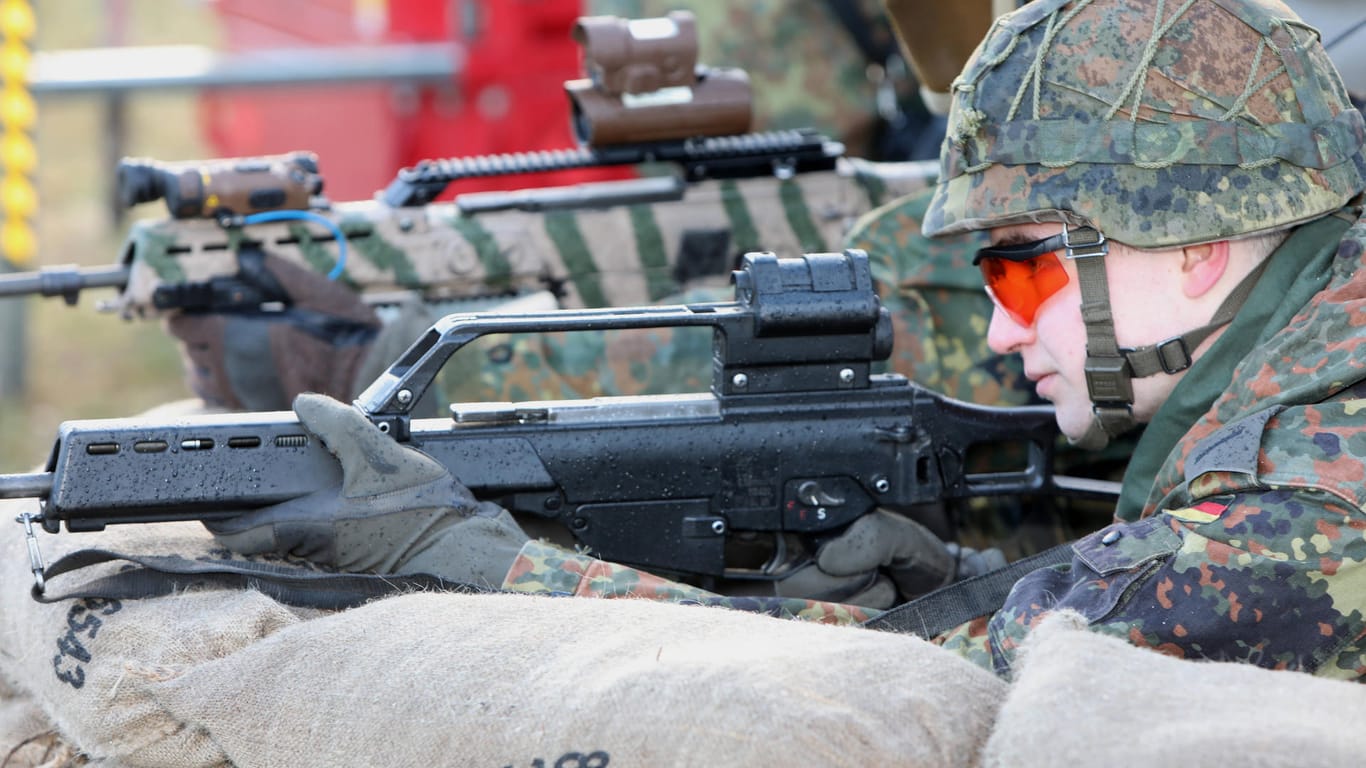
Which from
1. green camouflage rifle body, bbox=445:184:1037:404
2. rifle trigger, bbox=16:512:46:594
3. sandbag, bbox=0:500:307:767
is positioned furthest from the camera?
green camouflage rifle body, bbox=445:184:1037:404

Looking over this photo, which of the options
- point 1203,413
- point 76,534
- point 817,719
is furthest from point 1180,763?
point 76,534

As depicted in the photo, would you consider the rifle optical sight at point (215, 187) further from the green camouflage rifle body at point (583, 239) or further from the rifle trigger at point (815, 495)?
the rifle trigger at point (815, 495)

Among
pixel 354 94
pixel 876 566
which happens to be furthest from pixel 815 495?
pixel 354 94

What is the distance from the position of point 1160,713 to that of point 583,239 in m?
2.57

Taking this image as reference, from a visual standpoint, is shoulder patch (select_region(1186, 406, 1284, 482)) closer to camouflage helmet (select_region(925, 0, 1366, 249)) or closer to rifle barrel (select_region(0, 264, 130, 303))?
camouflage helmet (select_region(925, 0, 1366, 249))

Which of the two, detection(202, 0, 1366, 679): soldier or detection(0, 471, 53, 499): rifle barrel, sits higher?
detection(202, 0, 1366, 679): soldier

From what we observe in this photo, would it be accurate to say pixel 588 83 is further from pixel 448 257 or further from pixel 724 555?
pixel 724 555

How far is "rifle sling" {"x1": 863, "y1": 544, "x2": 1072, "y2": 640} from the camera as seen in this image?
7.57 feet

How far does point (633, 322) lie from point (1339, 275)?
1.01 metres

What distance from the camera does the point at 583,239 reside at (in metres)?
3.95

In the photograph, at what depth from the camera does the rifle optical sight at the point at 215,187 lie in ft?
12.1

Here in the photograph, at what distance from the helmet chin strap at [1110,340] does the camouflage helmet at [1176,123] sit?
1.8 inches

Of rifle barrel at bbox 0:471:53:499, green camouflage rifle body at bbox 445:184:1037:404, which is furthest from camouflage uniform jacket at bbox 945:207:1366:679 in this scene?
rifle barrel at bbox 0:471:53:499

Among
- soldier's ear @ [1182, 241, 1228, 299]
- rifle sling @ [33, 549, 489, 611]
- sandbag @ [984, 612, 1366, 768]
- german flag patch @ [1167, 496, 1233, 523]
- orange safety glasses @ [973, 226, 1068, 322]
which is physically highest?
soldier's ear @ [1182, 241, 1228, 299]
